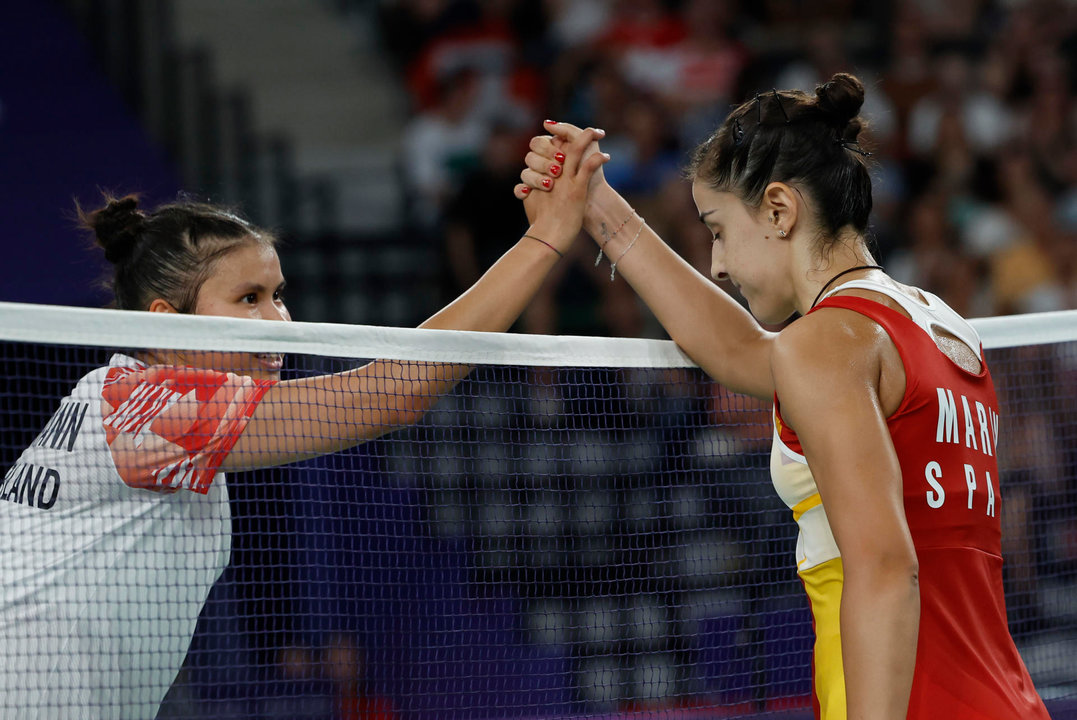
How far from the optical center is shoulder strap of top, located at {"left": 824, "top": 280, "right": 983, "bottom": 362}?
6.58ft

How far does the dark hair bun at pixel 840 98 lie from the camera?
7.22 feet

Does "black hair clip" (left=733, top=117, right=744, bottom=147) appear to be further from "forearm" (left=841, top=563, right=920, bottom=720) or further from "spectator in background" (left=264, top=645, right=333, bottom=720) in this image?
"spectator in background" (left=264, top=645, right=333, bottom=720)

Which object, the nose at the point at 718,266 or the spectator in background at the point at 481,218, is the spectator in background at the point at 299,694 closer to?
the nose at the point at 718,266

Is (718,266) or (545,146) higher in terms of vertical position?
(545,146)

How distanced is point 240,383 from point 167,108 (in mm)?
5523

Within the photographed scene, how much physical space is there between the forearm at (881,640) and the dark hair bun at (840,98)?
928 millimetres

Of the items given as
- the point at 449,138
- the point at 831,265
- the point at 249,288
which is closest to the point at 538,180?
the point at 249,288

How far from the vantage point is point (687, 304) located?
269cm

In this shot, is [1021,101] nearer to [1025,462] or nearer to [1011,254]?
[1011,254]

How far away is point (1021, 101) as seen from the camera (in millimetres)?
8352

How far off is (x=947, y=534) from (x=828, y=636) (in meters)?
0.33

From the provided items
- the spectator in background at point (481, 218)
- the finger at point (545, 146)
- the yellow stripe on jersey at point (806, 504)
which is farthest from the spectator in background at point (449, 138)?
the yellow stripe on jersey at point (806, 504)

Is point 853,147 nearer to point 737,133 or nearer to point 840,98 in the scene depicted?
point 840,98

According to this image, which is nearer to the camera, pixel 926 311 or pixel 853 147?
pixel 926 311
